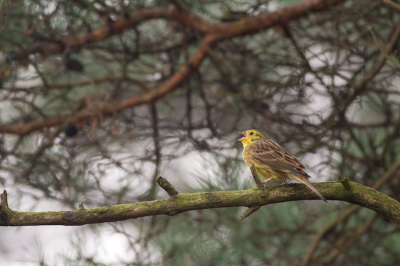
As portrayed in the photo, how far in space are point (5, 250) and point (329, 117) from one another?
19.9ft

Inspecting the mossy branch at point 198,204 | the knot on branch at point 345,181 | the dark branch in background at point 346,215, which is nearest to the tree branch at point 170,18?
the dark branch in background at point 346,215

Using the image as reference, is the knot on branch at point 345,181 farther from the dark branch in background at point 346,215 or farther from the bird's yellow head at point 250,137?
the bird's yellow head at point 250,137

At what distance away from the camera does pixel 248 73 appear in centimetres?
534

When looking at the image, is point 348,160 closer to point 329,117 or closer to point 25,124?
point 329,117

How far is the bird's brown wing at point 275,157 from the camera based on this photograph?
12.1ft

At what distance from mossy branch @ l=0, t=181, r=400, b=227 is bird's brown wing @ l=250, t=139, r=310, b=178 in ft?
1.96

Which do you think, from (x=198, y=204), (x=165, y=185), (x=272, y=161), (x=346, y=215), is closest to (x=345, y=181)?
(x=198, y=204)

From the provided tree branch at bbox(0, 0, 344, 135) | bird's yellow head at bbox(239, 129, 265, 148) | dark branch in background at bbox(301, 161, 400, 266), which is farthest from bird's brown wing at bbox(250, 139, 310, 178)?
tree branch at bbox(0, 0, 344, 135)

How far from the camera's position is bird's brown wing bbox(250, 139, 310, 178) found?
368cm

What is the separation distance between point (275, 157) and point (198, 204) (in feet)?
4.64

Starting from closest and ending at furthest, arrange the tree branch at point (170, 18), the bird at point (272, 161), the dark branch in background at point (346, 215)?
the bird at point (272, 161) < the dark branch in background at point (346, 215) < the tree branch at point (170, 18)

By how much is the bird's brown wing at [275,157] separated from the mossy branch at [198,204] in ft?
1.96

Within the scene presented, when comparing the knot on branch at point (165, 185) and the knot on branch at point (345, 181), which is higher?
the knot on branch at point (165, 185)

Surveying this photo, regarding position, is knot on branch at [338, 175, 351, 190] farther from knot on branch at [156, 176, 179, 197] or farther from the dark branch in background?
the dark branch in background
